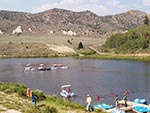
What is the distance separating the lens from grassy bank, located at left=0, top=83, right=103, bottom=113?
32656 mm

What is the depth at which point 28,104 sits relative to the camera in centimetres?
3775

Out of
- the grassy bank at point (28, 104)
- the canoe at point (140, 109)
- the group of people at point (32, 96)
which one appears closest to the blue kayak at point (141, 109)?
the canoe at point (140, 109)

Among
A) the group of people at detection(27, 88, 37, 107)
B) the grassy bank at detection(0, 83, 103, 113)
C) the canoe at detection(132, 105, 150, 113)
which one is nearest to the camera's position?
the grassy bank at detection(0, 83, 103, 113)


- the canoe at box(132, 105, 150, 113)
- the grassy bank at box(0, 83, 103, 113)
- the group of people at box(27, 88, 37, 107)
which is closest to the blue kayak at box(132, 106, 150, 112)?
the canoe at box(132, 105, 150, 113)

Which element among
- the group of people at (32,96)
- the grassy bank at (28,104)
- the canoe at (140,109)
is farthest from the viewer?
the canoe at (140,109)

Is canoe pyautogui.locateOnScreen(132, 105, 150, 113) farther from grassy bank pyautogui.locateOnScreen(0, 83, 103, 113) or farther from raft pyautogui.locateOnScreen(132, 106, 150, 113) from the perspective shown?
grassy bank pyautogui.locateOnScreen(0, 83, 103, 113)

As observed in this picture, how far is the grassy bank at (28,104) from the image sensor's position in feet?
107

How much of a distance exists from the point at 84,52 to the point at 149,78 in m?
102

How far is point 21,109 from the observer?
1309 inches

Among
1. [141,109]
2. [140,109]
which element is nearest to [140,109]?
[140,109]

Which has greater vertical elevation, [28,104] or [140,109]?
[28,104]

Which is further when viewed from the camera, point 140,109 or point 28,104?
point 140,109

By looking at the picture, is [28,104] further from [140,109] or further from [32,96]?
[140,109]

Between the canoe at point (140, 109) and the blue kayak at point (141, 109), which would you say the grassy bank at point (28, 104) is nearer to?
the canoe at point (140, 109)
